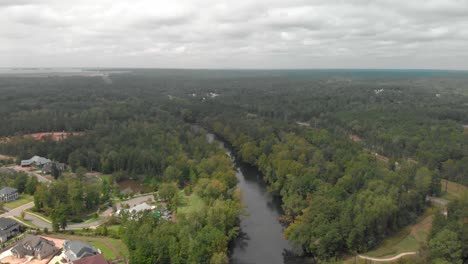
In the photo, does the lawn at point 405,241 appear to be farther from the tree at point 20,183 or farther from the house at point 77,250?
the tree at point 20,183

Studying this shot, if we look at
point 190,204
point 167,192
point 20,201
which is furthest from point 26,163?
point 190,204

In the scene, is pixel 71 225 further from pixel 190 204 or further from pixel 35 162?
pixel 35 162

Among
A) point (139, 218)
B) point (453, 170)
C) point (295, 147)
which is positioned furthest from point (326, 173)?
point (139, 218)

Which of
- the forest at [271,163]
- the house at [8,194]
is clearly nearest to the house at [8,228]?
the forest at [271,163]

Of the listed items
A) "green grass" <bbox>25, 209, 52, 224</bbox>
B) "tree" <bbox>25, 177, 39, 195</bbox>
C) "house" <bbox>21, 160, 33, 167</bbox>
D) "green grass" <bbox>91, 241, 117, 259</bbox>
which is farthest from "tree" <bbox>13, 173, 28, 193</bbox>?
"green grass" <bbox>91, 241, 117, 259</bbox>

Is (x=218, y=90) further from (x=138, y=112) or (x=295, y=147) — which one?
(x=295, y=147)

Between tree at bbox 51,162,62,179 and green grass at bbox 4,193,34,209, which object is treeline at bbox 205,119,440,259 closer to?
tree at bbox 51,162,62,179
